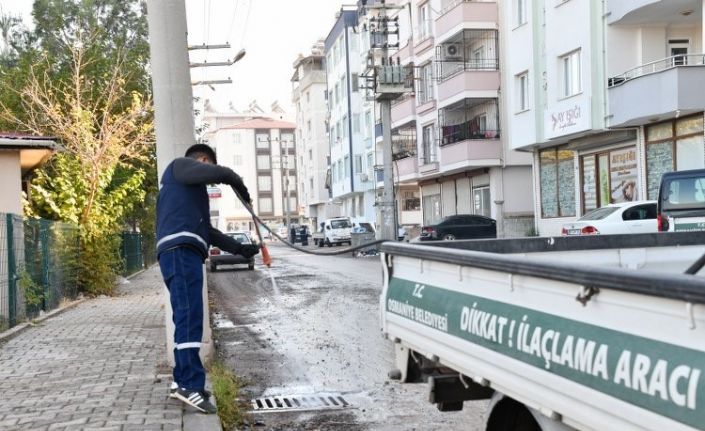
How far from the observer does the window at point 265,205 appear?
118 metres

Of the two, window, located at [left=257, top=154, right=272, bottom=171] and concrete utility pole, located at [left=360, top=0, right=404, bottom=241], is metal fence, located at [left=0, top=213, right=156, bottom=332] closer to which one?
concrete utility pole, located at [left=360, top=0, right=404, bottom=241]

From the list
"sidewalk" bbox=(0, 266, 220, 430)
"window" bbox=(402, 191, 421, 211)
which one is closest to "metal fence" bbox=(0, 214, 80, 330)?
"sidewalk" bbox=(0, 266, 220, 430)

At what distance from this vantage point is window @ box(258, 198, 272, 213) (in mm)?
118331

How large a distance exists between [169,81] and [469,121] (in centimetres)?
3103

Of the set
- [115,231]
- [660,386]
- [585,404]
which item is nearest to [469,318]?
[585,404]

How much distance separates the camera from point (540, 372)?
2.81 metres

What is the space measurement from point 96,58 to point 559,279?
953 inches

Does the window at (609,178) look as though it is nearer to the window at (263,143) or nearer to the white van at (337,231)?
the white van at (337,231)

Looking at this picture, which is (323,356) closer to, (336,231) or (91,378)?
(91,378)

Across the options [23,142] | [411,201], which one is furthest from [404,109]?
[23,142]

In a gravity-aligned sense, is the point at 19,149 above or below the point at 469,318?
above

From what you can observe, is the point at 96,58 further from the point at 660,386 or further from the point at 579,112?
the point at 660,386

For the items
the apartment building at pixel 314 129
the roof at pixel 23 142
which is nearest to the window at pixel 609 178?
the roof at pixel 23 142

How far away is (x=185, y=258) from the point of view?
5.54m
